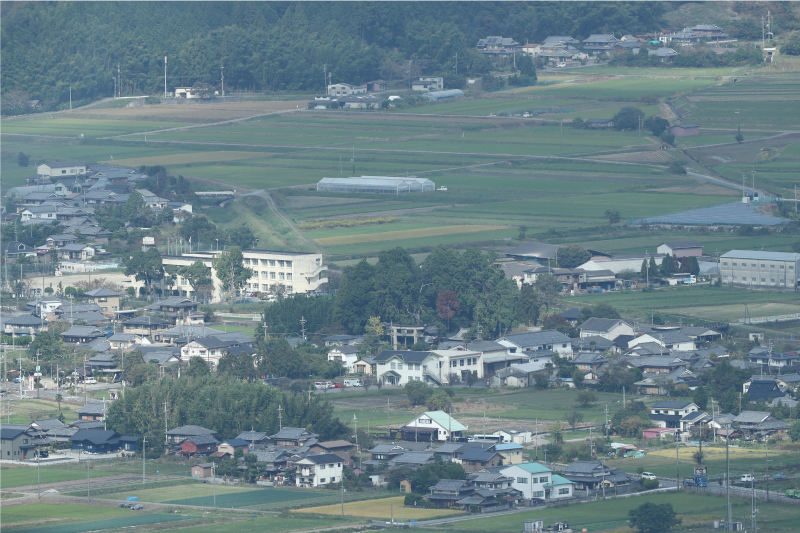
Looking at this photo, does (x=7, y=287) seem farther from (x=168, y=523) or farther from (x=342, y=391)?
(x=168, y=523)

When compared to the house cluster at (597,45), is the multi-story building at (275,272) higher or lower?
lower

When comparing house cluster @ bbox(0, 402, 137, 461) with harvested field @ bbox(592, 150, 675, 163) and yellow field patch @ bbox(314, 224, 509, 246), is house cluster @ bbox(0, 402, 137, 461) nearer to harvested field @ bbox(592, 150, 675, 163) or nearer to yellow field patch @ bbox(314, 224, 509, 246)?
yellow field patch @ bbox(314, 224, 509, 246)

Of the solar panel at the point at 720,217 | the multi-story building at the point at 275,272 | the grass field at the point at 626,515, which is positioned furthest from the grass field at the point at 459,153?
the grass field at the point at 626,515

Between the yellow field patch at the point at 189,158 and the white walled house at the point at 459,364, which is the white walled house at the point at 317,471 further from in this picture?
the yellow field patch at the point at 189,158

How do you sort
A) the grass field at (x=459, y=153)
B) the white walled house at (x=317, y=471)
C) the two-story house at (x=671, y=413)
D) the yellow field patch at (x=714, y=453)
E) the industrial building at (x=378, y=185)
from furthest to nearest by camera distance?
the industrial building at (x=378, y=185), the grass field at (x=459, y=153), the two-story house at (x=671, y=413), the yellow field patch at (x=714, y=453), the white walled house at (x=317, y=471)

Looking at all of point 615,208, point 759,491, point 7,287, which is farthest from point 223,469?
point 615,208
